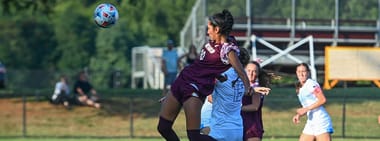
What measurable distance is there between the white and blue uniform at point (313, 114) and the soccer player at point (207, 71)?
11.7 feet

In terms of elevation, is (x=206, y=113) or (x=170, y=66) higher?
(x=170, y=66)

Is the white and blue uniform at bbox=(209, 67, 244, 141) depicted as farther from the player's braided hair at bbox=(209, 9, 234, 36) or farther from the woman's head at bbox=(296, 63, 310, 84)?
the woman's head at bbox=(296, 63, 310, 84)

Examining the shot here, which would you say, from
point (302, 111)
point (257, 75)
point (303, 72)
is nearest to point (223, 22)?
point (257, 75)

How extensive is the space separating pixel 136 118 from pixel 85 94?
202 cm

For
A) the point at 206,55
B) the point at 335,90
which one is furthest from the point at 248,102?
the point at 335,90

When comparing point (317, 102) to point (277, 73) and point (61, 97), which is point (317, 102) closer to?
point (277, 73)

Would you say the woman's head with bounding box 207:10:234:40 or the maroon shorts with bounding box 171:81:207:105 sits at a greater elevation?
the woman's head with bounding box 207:10:234:40

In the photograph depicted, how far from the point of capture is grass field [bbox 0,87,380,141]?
23.2 metres

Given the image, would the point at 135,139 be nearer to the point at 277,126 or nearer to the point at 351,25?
the point at 277,126

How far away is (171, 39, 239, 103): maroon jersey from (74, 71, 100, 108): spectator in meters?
15.0

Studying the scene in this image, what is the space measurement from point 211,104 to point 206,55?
906 mm

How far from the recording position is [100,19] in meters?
Answer: 14.4

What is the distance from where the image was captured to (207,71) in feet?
36.4

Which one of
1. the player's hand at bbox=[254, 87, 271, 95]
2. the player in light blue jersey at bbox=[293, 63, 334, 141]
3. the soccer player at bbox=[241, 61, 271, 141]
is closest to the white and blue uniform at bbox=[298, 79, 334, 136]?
the player in light blue jersey at bbox=[293, 63, 334, 141]
